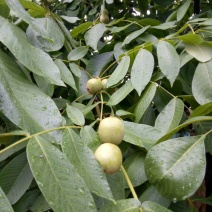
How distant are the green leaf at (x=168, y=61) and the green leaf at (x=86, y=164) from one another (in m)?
0.29

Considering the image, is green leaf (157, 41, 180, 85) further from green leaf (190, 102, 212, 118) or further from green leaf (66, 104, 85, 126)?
green leaf (66, 104, 85, 126)

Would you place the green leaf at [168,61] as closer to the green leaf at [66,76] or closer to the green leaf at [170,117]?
the green leaf at [170,117]

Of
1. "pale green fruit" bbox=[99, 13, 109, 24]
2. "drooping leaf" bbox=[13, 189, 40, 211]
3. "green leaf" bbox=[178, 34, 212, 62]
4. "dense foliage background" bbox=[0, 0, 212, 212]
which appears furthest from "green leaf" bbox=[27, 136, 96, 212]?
"pale green fruit" bbox=[99, 13, 109, 24]

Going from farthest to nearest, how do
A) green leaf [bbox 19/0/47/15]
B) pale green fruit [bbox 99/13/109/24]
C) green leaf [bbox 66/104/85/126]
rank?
pale green fruit [bbox 99/13/109/24], green leaf [bbox 19/0/47/15], green leaf [bbox 66/104/85/126]

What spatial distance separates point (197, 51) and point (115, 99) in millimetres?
229

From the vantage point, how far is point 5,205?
434mm

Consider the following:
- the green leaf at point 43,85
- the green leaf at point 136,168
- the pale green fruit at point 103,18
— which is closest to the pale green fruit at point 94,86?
the green leaf at point 43,85

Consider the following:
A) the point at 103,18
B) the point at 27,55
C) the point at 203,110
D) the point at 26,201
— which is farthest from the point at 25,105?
the point at 103,18

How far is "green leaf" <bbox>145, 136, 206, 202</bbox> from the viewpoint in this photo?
519mm

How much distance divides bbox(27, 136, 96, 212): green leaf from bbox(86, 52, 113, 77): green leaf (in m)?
0.50

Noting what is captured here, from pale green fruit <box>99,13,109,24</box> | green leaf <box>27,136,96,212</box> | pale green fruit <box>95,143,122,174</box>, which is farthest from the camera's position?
pale green fruit <box>99,13,109,24</box>

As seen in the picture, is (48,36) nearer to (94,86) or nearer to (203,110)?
(94,86)

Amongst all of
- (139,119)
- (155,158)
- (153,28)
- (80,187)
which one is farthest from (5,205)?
(153,28)

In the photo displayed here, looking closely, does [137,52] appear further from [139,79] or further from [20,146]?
[20,146]
